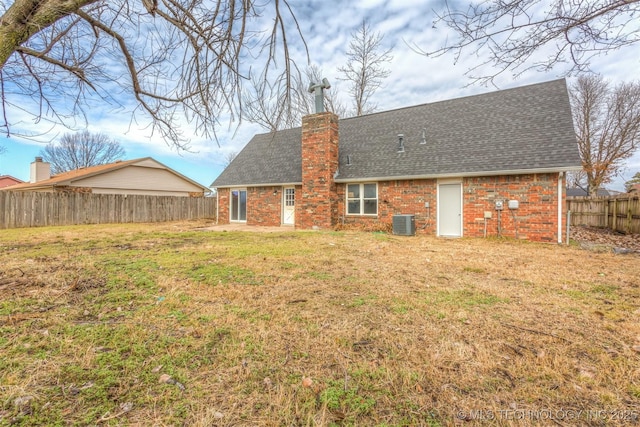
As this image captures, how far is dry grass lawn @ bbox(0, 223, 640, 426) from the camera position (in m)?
1.69

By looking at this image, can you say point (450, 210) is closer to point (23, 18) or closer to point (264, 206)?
point (264, 206)

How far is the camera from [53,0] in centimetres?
303

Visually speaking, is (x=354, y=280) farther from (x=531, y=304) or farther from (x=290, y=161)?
(x=290, y=161)

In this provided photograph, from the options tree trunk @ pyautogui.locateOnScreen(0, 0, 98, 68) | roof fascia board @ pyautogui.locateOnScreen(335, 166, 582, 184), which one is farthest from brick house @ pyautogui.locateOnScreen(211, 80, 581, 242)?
tree trunk @ pyautogui.locateOnScreen(0, 0, 98, 68)

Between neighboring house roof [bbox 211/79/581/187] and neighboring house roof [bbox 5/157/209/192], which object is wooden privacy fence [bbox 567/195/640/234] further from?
neighboring house roof [bbox 5/157/209/192]

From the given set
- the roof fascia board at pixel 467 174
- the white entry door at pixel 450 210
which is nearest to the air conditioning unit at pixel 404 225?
the white entry door at pixel 450 210

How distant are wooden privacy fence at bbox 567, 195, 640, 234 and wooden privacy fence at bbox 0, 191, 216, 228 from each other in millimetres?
21669

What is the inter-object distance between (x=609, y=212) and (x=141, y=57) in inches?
705

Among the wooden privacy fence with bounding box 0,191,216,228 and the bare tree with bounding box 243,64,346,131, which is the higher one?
the bare tree with bounding box 243,64,346,131

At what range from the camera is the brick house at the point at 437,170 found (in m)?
8.87

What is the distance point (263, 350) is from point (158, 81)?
4.54 metres

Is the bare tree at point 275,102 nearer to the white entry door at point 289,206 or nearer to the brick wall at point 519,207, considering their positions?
the brick wall at point 519,207

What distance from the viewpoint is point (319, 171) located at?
1212 cm

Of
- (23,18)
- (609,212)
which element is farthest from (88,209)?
(609,212)
